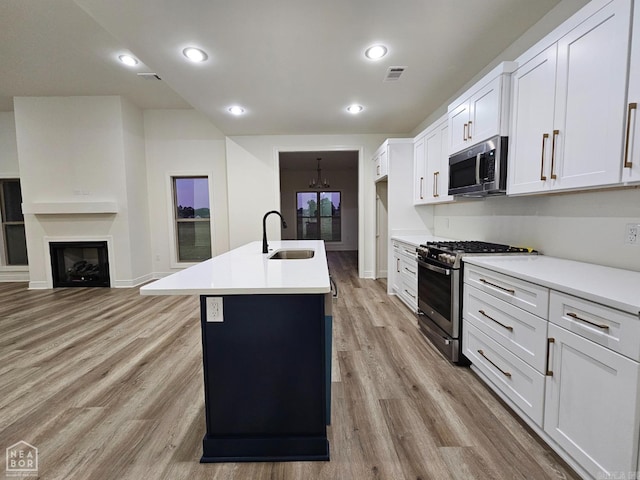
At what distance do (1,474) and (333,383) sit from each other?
1792 mm

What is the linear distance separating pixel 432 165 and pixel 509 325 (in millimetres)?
2399

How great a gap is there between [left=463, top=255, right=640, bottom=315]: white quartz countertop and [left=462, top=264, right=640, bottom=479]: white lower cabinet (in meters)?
0.03

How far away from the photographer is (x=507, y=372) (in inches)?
67.7

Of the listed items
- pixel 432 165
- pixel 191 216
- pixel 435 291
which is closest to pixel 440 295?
pixel 435 291

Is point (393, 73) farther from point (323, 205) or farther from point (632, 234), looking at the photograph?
point (323, 205)

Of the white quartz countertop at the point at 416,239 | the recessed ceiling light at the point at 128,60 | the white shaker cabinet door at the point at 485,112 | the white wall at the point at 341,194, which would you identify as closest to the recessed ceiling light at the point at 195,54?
the recessed ceiling light at the point at 128,60

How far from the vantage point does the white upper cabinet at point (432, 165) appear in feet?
10.6

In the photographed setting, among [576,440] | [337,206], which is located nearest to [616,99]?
[576,440]

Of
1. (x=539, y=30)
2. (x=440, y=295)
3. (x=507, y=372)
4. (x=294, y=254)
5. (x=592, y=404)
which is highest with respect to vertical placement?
(x=539, y=30)

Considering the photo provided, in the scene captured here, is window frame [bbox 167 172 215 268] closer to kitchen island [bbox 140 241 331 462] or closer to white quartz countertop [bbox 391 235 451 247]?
white quartz countertop [bbox 391 235 451 247]

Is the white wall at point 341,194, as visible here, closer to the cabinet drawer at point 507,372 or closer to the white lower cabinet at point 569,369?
the cabinet drawer at point 507,372

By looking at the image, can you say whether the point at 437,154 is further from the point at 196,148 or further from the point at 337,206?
the point at 337,206

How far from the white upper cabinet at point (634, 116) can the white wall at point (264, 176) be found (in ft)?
13.0

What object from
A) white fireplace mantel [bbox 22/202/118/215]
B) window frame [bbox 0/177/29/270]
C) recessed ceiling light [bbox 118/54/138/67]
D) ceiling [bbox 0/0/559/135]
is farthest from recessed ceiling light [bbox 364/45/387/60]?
window frame [bbox 0/177/29/270]
